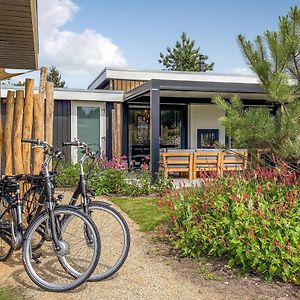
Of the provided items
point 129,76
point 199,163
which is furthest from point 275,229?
point 129,76

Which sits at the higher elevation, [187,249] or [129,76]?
[129,76]

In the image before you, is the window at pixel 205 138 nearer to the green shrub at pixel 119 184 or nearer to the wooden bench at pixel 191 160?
the wooden bench at pixel 191 160

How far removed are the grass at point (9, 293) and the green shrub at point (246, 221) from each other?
1615 millimetres

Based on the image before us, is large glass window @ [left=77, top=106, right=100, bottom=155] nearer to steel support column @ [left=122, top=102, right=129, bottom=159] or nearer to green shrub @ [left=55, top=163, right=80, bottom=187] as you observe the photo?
steel support column @ [left=122, top=102, right=129, bottom=159]

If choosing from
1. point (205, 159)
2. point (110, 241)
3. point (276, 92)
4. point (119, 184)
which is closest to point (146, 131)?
point (205, 159)

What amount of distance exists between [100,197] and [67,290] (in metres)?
4.37

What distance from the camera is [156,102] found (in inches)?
332

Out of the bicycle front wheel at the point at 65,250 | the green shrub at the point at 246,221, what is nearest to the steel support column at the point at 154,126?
the green shrub at the point at 246,221

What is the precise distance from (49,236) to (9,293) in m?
0.54

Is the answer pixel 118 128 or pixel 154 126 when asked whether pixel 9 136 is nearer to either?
pixel 154 126

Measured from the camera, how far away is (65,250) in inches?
128

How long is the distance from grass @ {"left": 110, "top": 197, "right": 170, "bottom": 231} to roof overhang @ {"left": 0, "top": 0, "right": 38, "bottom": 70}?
2621 mm

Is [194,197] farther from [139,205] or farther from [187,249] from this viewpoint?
[139,205]

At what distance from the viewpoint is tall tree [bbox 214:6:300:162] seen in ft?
14.3
